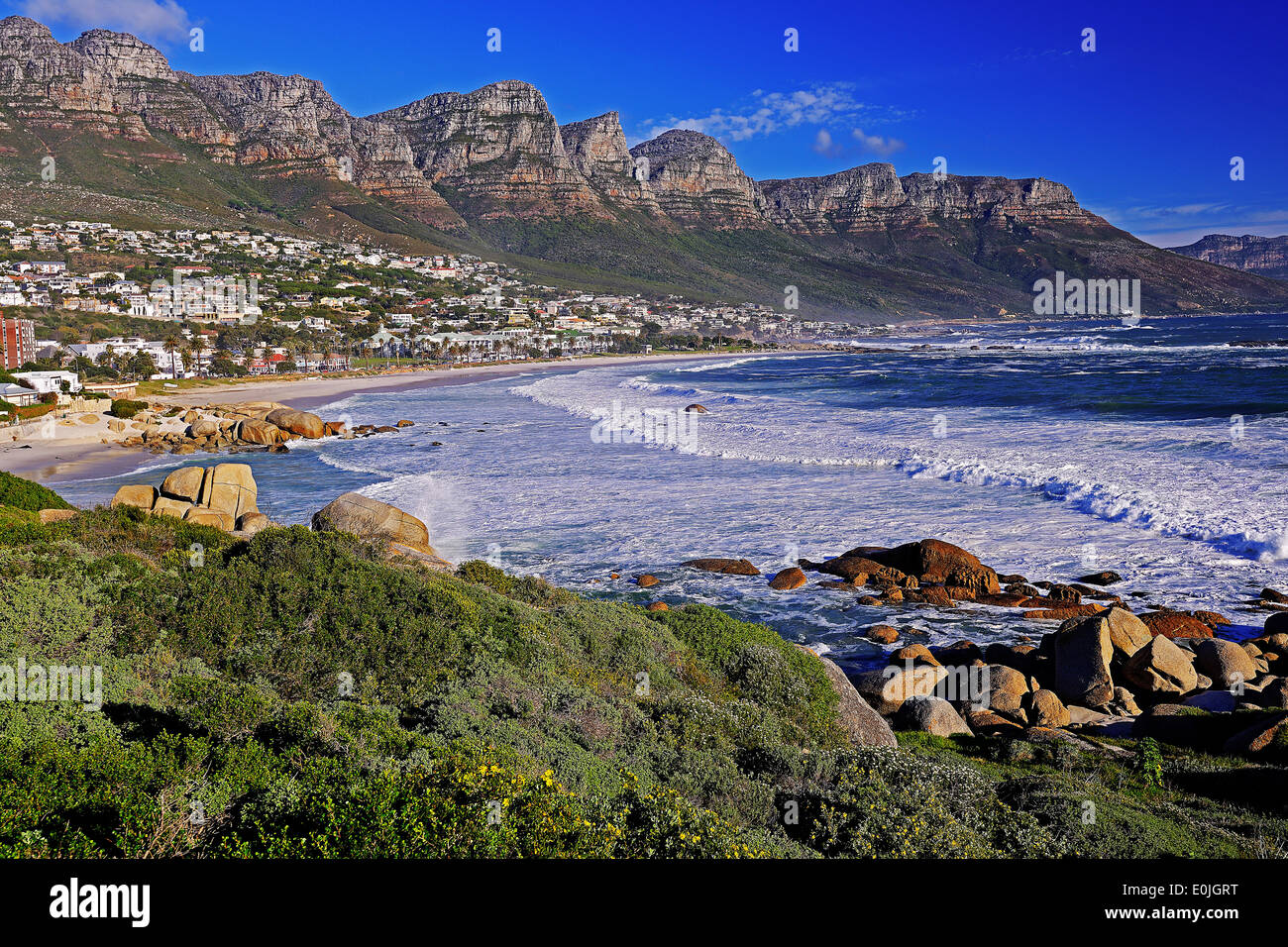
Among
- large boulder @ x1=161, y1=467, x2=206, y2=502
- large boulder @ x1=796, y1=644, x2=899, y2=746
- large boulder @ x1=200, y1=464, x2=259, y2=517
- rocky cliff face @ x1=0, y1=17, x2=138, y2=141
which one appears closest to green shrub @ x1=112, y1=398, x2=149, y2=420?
large boulder @ x1=200, y1=464, x2=259, y2=517

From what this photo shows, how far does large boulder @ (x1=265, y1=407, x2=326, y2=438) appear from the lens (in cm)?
3862

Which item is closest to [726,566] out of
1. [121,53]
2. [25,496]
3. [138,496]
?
[138,496]

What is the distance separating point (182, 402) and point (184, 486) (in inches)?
1505

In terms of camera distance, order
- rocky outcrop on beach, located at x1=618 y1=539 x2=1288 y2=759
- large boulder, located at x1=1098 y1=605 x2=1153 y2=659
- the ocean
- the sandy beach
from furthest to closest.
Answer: the sandy beach → the ocean → large boulder, located at x1=1098 y1=605 x2=1153 y2=659 → rocky outcrop on beach, located at x1=618 y1=539 x2=1288 y2=759

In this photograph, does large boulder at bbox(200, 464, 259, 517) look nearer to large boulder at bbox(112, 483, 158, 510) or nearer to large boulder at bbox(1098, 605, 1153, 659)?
large boulder at bbox(112, 483, 158, 510)

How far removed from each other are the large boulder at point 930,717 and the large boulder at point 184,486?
17.0 metres

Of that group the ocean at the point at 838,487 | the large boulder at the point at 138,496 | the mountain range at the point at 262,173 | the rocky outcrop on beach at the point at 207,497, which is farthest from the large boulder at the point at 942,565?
the mountain range at the point at 262,173

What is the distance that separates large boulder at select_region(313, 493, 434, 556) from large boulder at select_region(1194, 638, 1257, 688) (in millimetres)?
13674

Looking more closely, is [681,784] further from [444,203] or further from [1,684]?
[444,203]

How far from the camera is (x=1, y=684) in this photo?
243 inches

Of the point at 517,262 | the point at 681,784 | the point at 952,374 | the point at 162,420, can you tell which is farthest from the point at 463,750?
the point at 517,262

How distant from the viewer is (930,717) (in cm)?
973

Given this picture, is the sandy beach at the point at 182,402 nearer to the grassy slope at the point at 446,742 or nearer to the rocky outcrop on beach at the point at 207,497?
the rocky outcrop on beach at the point at 207,497

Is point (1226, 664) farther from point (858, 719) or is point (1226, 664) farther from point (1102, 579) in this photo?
point (858, 719)
